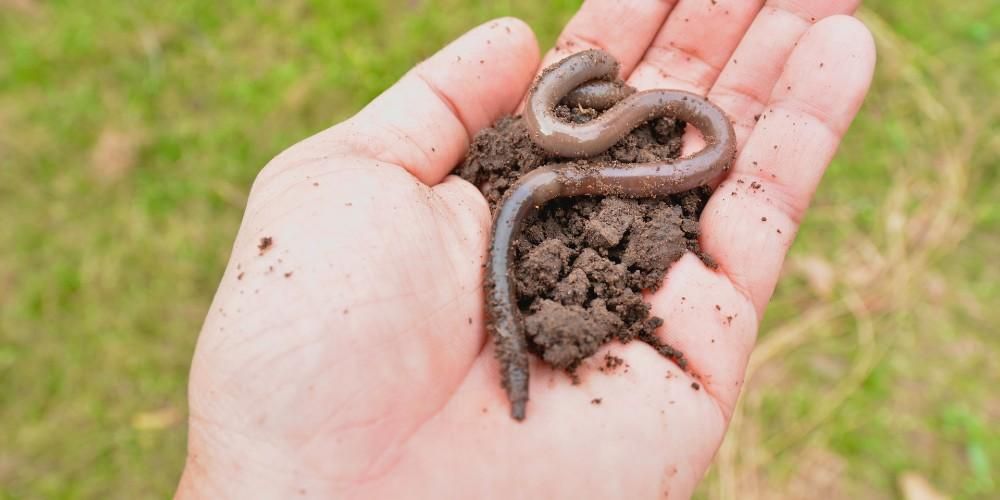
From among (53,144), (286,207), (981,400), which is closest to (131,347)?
(53,144)

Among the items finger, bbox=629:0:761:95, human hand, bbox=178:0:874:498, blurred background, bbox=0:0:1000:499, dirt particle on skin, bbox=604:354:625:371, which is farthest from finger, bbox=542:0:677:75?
dirt particle on skin, bbox=604:354:625:371

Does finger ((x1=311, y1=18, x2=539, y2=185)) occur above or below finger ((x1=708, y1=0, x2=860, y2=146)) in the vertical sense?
below

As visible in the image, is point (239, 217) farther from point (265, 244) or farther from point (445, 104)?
point (265, 244)

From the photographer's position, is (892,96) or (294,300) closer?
(294,300)

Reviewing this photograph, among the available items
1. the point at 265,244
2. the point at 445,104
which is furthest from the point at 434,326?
the point at 445,104

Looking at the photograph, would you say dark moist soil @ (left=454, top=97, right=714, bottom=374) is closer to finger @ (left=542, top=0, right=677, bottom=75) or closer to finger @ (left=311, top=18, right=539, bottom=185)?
finger @ (left=311, top=18, right=539, bottom=185)

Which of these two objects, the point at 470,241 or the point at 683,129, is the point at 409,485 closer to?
the point at 470,241

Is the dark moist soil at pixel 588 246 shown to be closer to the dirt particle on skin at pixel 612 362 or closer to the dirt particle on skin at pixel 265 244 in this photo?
the dirt particle on skin at pixel 612 362

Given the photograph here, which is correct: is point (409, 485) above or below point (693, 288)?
below
